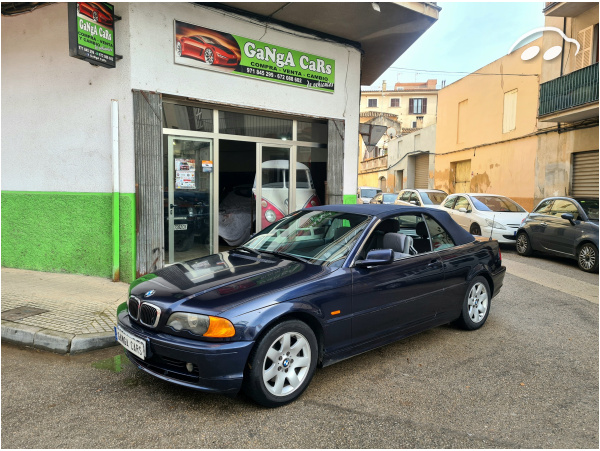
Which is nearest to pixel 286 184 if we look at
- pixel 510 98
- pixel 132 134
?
pixel 132 134

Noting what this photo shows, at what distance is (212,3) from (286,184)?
3.46 m

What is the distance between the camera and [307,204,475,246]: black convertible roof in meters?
4.14

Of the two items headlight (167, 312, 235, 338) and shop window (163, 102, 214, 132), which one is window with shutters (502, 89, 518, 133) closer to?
shop window (163, 102, 214, 132)

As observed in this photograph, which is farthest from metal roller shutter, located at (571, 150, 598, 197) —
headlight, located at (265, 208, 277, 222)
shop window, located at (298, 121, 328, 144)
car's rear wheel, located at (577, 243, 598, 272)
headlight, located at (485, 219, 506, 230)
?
headlight, located at (265, 208, 277, 222)

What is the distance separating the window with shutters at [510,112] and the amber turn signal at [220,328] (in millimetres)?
18355

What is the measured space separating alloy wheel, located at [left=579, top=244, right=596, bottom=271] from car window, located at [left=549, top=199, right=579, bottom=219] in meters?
0.75

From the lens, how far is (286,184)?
8.51 metres

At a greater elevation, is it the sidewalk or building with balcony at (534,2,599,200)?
building with balcony at (534,2,599,200)

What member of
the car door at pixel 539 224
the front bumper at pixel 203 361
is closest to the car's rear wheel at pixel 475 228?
the car door at pixel 539 224

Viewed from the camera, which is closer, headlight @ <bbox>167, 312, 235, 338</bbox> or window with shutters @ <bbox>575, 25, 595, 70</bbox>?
headlight @ <bbox>167, 312, 235, 338</bbox>

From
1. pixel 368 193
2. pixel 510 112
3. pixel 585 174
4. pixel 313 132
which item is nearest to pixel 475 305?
pixel 313 132

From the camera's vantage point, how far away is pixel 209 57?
22.3 ft

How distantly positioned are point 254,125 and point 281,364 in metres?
5.64

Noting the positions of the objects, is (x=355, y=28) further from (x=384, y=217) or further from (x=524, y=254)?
(x=524, y=254)
